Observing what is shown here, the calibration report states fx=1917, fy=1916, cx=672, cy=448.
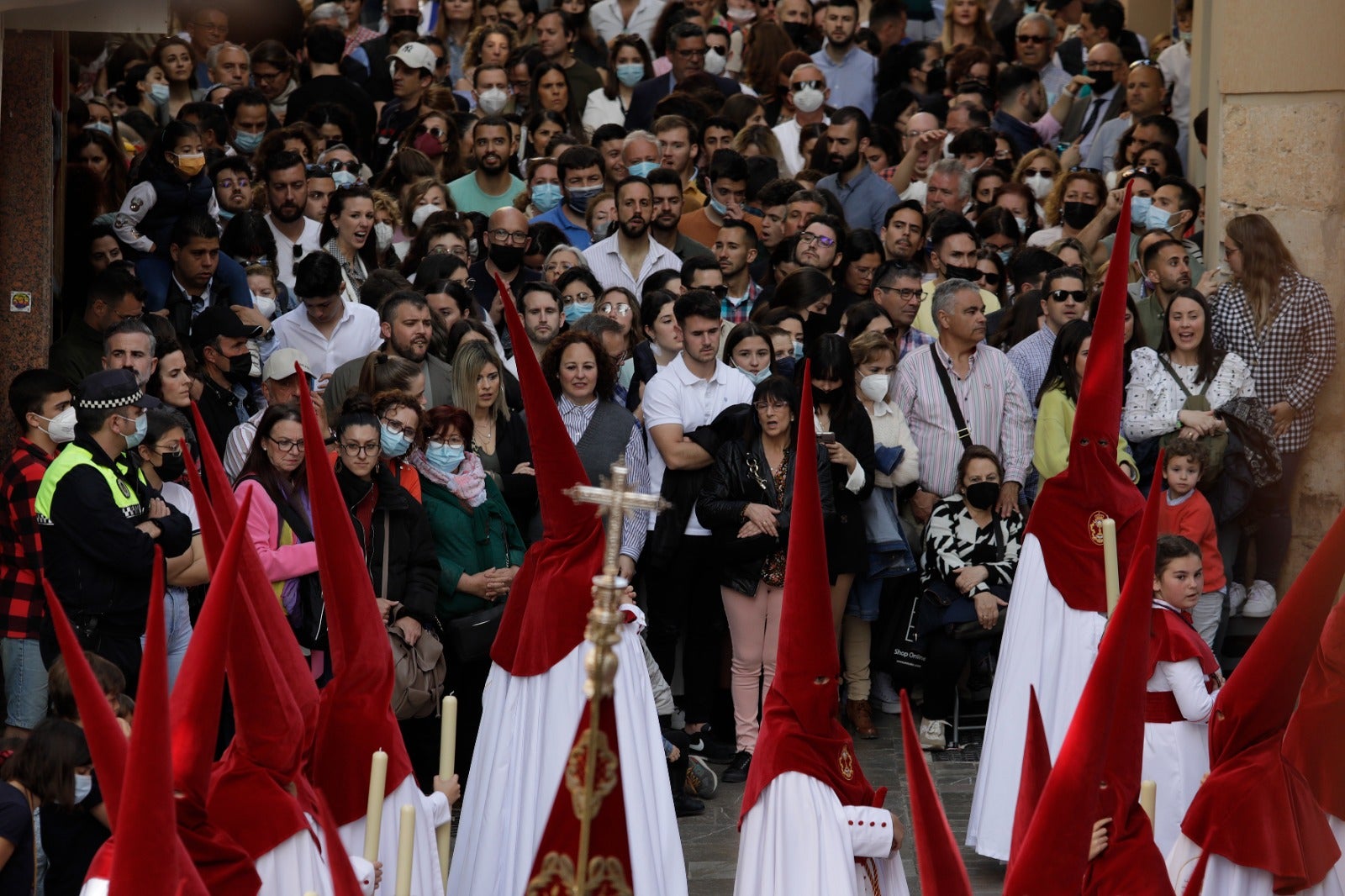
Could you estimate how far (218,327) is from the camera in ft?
30.7

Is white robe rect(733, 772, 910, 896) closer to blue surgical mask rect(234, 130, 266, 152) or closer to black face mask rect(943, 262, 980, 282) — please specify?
black face mask rect(943, 262, 980, 282)

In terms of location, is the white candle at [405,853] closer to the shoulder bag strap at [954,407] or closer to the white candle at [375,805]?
the white candle at [375,805]

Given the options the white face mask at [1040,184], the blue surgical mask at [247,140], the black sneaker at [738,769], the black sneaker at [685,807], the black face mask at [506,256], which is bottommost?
the black sneaker at [685,807]

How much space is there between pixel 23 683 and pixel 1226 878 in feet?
15.4

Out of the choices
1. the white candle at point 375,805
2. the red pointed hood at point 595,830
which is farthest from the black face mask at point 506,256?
the red pointed hood at point 595,830

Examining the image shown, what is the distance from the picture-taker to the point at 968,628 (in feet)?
31.9

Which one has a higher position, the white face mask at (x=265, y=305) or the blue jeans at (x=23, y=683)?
the white face mask at (x=265, y=305)

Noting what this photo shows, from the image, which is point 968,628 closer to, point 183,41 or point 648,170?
point 648,170

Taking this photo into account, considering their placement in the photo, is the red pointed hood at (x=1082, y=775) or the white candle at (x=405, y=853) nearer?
the white candle at (x=405, y=853)

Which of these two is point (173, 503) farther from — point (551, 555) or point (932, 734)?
point (932, 734)

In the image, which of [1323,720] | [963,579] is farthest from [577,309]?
A: [1323,720]

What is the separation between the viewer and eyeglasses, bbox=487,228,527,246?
1074 centimetres

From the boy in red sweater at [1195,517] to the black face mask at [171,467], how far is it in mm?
4762

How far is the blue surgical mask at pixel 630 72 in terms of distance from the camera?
14109 millimetres
